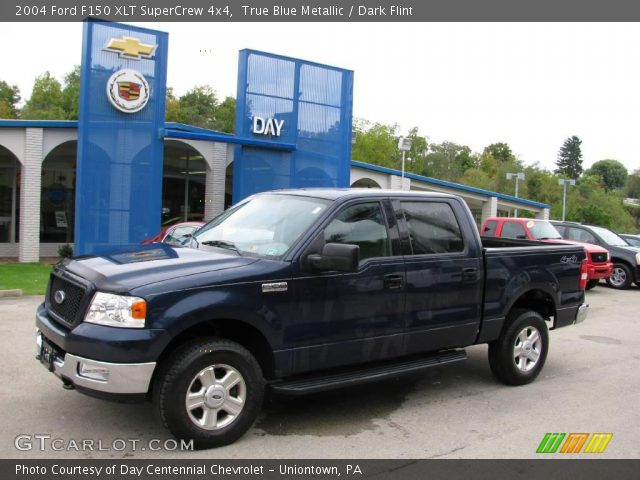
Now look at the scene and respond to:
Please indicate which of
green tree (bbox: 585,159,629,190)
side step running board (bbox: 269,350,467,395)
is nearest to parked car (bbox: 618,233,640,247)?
side step running board (bbox: 269,350,467,395)

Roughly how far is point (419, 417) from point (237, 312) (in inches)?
79.5

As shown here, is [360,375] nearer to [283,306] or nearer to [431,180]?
[283,306]

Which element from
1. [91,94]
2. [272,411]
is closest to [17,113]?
[91,94]

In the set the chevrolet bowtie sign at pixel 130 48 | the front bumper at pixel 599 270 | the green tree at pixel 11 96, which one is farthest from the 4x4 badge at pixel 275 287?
the green tree at pixel 11 96

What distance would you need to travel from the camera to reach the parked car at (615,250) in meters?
16.5

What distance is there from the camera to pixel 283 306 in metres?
4.66

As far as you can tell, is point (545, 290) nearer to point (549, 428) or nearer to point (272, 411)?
point (549, 428)

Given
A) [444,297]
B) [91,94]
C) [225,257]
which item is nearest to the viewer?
[225,257]

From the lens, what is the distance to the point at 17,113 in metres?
71.1

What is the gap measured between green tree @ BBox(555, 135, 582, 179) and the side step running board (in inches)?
5029

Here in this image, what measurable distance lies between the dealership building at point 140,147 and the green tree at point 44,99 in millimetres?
43927

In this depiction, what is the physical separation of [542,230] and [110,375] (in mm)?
13240

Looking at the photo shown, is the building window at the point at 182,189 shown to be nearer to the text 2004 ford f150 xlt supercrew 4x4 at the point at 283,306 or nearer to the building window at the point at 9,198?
the building window at the point at 9,198

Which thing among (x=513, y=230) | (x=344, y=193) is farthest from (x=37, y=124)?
(x=344, y=193)
